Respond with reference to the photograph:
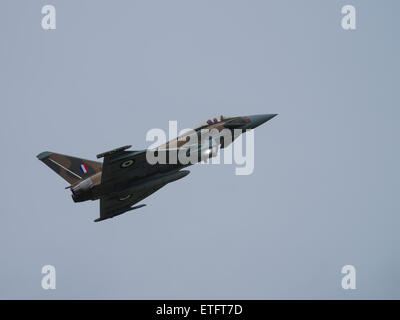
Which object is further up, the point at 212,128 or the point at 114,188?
the point at 212,128

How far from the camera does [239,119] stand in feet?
115

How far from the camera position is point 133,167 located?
31.8 metres

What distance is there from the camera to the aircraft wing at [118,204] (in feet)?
113

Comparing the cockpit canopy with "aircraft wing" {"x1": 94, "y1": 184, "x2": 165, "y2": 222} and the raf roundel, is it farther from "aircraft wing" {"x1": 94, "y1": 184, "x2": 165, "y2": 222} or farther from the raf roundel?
the raf roundel

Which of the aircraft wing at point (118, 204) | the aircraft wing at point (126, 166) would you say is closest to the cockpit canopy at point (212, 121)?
the aircraft wing at point (126, 166)

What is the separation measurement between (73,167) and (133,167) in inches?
147

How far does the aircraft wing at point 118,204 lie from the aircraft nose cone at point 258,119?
6.00 m

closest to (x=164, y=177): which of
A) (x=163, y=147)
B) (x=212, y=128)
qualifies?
(x=163, y=147)

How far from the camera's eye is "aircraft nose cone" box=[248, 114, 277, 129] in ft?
115

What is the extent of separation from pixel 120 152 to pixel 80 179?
3.77 meters

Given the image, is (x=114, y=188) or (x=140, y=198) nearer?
(x=114, y=188)

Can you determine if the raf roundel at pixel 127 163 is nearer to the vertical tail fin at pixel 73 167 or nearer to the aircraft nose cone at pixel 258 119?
the vertical tail fin at pixel 73 167
